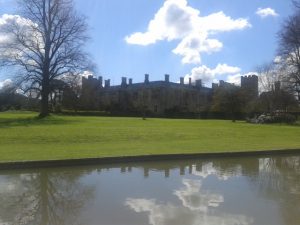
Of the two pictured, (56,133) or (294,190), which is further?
(56,133)

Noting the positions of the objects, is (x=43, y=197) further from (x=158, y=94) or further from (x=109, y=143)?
(x=158, y=94)

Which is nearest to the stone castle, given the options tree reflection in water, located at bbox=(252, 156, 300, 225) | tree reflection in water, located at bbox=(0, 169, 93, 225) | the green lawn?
the green lawn

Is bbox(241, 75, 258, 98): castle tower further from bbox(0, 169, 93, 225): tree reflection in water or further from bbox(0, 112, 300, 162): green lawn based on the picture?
bbox(0, 169, 93, 225): tree reflection in water

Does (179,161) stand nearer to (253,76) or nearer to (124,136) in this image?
(124,136)

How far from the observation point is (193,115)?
92000 mm

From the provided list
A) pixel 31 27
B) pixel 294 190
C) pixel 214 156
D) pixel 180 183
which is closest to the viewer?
pixel 294 190

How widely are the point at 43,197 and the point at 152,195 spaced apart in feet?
8.50

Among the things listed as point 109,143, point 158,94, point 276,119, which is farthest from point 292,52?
point 158,94

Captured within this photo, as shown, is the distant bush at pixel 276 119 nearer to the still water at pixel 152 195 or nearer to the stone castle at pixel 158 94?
the still water at pixel 152 195

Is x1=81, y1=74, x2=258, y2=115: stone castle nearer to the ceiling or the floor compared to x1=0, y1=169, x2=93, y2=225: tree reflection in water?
nearer to the ceiling

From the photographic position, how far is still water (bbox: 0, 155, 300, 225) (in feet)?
28.8

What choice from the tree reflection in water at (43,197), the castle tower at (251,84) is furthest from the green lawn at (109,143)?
the castle tower at (251,84)

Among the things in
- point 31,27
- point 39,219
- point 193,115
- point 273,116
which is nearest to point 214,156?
point 39,219

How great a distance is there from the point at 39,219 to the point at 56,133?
1718 centimetres
